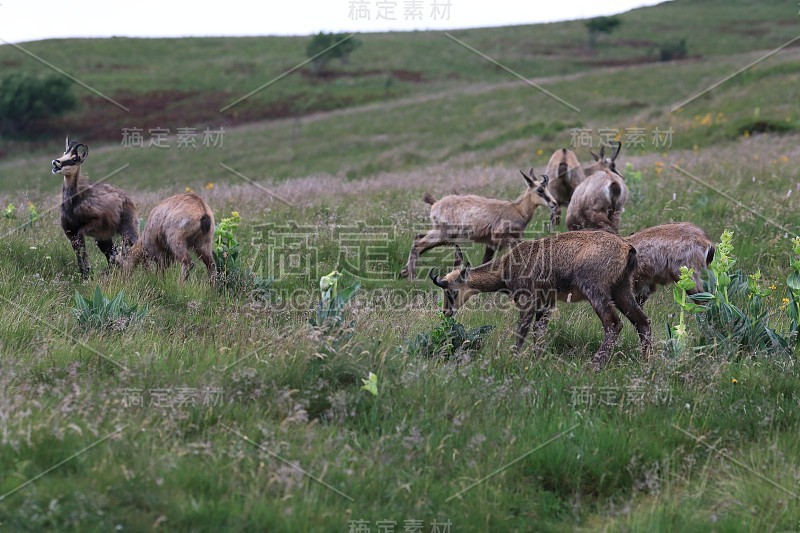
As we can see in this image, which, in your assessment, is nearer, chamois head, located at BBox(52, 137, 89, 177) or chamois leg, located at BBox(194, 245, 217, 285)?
chamois leg, located at BBox(194, 245, 217, 285)

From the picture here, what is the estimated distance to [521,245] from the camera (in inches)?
328

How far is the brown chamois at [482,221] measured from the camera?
10930 mm

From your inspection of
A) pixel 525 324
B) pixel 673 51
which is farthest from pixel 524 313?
pixel 673 51

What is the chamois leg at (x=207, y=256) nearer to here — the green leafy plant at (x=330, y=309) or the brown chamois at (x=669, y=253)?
the green leafy plant at (x=330, y=309)

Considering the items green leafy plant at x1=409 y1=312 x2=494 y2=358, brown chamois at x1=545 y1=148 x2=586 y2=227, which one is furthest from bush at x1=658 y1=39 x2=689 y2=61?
green leafy plant at x1=409 y1=312 x2=494 y2=358

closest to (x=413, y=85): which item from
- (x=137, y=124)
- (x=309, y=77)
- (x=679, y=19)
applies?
(x=309, y=77)

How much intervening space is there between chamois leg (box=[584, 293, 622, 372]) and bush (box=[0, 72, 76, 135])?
49421 millimetres

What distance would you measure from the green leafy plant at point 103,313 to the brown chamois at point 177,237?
1719mm

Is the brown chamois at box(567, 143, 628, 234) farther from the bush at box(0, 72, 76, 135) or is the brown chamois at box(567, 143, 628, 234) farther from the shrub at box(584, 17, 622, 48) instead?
the shrub at box(584, 17, 622, 48)

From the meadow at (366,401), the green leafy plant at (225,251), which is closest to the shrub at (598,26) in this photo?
the meadow at (366,401)

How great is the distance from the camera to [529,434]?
5664 mm

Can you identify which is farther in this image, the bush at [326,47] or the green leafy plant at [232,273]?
the bush at [326,47]

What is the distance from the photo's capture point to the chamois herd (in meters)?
7.69

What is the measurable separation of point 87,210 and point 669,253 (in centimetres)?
712
